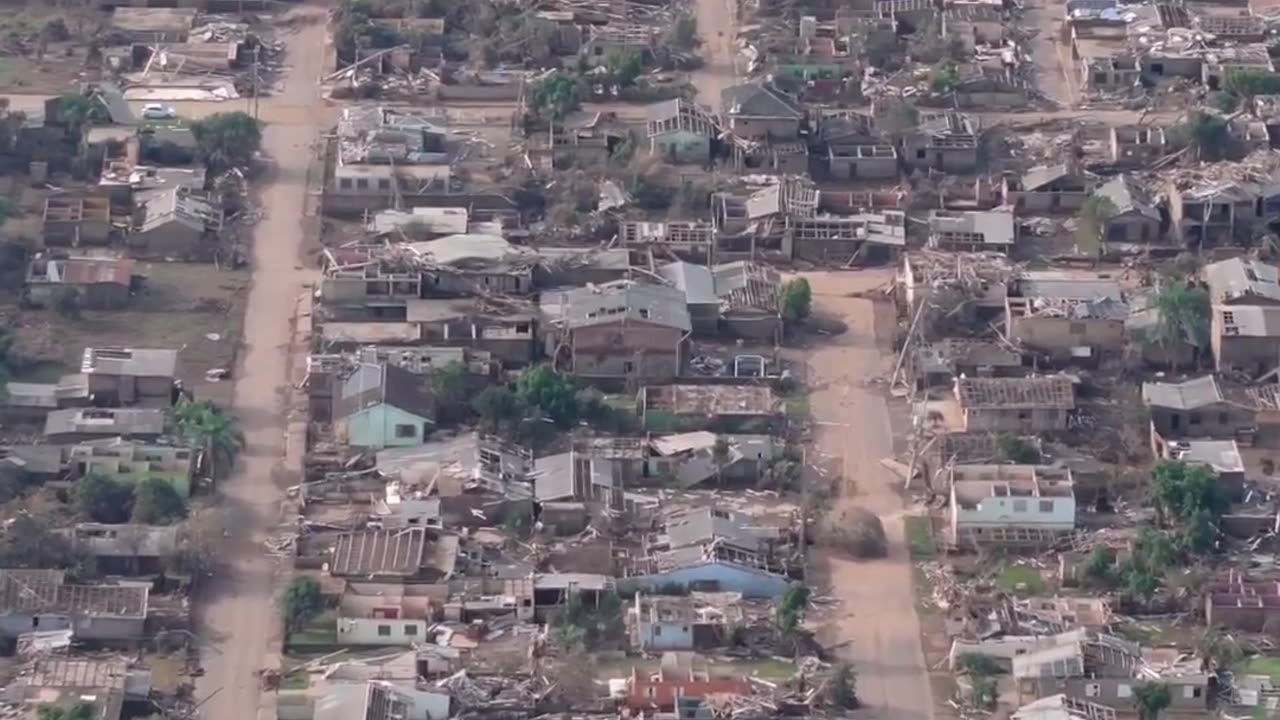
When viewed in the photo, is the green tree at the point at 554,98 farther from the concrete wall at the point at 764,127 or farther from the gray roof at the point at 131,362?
the gray roof at the point at 131,362

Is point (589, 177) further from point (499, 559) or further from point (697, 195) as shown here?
point (499, 559)

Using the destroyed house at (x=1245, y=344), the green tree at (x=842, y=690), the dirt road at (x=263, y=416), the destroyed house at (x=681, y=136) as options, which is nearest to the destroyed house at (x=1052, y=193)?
the destroyed house at (x=681, y=136)

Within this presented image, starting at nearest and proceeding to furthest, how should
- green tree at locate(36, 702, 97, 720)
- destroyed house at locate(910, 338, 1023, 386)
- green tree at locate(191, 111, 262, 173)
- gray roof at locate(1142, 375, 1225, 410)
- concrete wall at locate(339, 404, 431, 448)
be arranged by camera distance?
green tree at locate(36, 702, 97, 720)
concrete wall at locate(339, 404, 431, 448)
gray roof at locate(1142, 375, 1225, 410)
destroyed house at locate(910, 338, 1023, 386)
green tree at locate(191, 111, 262, 173)

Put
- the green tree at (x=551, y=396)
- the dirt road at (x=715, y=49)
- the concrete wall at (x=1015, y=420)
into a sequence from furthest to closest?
1. the dirt road at (x=715, y=49)
2. the concrete wall at (x=1015, y=420)
3. the green tree at (x=551, y=396)

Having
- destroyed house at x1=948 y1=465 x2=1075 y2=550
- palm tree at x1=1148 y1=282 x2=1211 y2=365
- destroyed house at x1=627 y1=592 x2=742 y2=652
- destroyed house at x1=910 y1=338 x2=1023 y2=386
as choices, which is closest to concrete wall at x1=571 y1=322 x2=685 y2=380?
destroyed house at x1=910 y1=338 x2=1023 y2=386

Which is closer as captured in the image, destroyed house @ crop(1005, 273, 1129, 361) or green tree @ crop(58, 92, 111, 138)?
destroyed house @ crop(1005, 273, 1129, 361)

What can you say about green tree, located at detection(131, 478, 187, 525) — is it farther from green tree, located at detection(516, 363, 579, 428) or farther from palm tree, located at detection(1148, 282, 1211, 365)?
palm tree, located at detection(1148, 282, 1211, 365)
